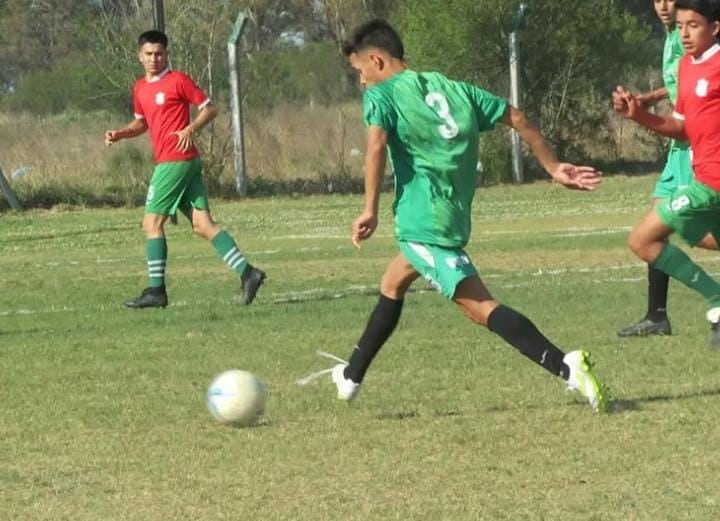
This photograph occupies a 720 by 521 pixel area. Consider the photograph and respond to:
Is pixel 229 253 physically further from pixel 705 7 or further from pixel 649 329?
pixel 705 7

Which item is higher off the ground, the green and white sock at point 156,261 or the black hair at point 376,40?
the black hair at point 376,40

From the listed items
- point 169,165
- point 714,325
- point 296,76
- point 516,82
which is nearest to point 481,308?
point 714,325

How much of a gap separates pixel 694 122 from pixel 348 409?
7.23 feet

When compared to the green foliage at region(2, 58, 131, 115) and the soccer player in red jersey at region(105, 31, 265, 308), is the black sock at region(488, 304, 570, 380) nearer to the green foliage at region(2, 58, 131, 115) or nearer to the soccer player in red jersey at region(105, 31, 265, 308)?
the soccer player in red jersey at region(105, 31, 265, 308)

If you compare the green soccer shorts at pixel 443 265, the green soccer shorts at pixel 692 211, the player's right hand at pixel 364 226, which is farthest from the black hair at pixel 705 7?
the player's right hand at pixel 364 226

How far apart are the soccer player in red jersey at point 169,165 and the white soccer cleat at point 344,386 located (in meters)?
4.56

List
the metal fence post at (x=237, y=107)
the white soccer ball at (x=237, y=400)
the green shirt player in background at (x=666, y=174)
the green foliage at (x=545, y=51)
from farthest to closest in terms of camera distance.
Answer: the green foliage at (x=545, y=51) < the metal fence post at (x=237, y=107) < the green shirt player in background at (x=666, y=174) < the white soccer ball at (x=237, y=400)

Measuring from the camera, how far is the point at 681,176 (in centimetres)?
981

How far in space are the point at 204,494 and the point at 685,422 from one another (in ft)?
7.14

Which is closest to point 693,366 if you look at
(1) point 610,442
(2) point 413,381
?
(2) point 413,381

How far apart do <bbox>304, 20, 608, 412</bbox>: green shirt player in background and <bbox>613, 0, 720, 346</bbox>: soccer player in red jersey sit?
0.97m

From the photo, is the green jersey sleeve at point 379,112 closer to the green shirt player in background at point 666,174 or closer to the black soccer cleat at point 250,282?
the green shirt player in background at point 666,174

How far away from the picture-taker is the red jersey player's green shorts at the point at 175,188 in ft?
41.3

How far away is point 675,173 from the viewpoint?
32.4ft
